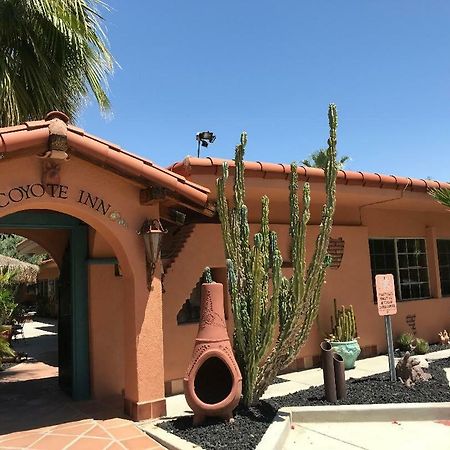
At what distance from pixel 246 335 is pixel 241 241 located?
1210mm

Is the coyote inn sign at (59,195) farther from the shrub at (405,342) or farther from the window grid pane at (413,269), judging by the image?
the window grid pane at (413,269)

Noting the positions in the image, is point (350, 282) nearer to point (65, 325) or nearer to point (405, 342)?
point (405, 342)

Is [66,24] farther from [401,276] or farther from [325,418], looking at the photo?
[401,276]

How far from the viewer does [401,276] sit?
11375mm

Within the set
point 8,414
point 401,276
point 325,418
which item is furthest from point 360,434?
point 401,276

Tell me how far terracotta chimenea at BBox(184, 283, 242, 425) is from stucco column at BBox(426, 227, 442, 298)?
Answer: 777 cm

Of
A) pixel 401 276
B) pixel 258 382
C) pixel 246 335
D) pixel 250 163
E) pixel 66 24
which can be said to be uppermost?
pixel 66 24

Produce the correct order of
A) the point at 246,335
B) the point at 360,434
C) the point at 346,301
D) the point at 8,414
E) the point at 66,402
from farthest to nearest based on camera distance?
1. the point at 346,301
2. the point at 66,402
3. the point at 8,414
4. the point at 246,335
5. the point at 360,434

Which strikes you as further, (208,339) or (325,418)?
(325,418)

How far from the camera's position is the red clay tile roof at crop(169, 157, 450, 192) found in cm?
703

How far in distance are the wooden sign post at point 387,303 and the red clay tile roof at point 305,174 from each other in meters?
1.97

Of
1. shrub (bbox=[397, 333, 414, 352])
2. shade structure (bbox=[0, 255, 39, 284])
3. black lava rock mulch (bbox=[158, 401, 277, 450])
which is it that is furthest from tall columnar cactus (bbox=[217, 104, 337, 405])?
shade structure (bbox=[0, 255, 39, 284])

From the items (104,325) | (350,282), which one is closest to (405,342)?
(350,282)

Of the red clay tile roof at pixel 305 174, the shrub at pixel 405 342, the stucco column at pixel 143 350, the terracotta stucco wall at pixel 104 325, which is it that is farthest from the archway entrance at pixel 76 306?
the shrub at pixel 405 342
